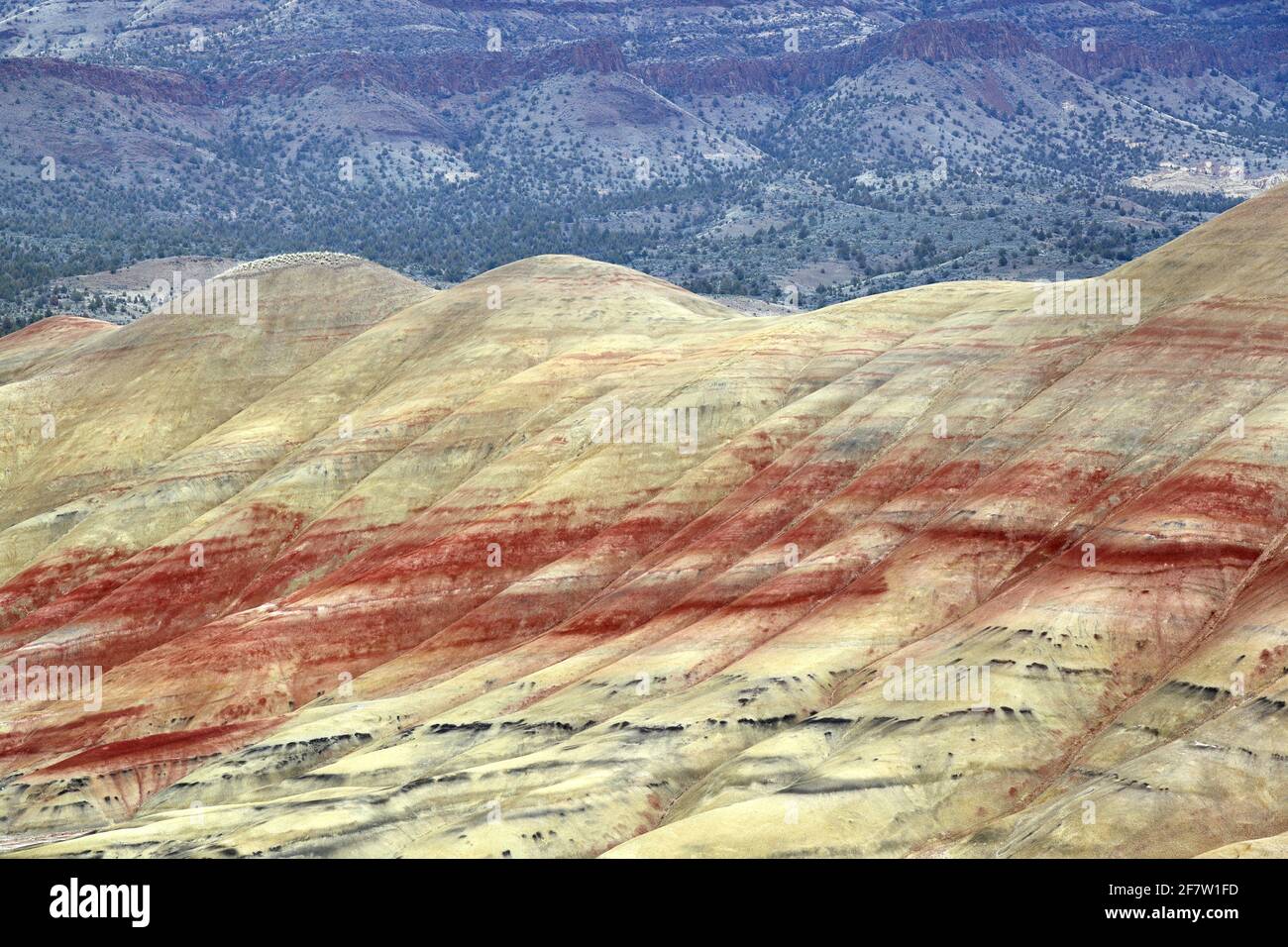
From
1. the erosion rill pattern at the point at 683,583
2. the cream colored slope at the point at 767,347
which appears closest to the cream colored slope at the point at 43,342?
the erosion rill pattern at the point at 683,583

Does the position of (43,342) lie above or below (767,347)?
below

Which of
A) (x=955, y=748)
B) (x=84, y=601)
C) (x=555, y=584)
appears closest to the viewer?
(x=955, y=748)

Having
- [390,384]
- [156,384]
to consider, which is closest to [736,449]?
[390,384]

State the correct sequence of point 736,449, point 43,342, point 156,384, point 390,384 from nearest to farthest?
point 736,449
point 390,384
point 156,384
point 43,342

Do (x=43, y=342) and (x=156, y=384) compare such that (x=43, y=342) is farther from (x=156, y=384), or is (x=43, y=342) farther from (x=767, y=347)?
(x=767, y=347)

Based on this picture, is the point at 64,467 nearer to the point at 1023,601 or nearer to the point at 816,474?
the point at 816,474

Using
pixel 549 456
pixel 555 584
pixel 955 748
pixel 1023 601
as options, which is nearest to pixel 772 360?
pixel 549 456

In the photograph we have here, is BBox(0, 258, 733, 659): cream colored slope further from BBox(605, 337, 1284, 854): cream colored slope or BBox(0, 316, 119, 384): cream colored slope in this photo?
BBox(605, 337, 1284, 854): cream colored slope

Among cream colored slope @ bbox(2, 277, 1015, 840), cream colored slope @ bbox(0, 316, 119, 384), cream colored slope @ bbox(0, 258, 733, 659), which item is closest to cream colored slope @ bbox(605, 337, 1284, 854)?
cream colored slope @ bbox(2, 277, 1015, 840)

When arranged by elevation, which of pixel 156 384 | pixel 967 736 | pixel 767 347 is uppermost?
pixel 767 347
